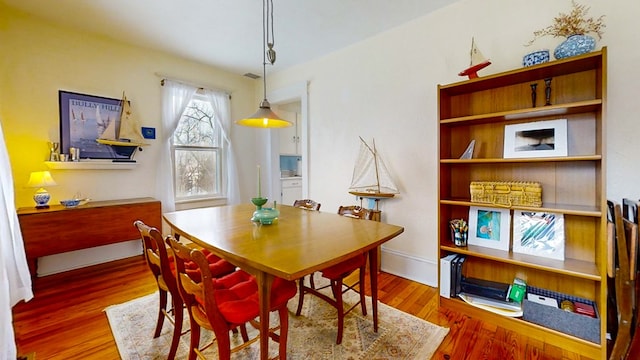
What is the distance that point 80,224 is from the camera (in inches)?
106

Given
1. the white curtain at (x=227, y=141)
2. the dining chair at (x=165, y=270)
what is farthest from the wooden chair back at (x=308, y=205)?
the white curtain at (x=227, y=141)

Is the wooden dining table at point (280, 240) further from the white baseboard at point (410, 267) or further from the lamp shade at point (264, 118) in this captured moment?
the white baseboard at point (410, 267)

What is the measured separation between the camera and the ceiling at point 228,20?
2447 millimetres

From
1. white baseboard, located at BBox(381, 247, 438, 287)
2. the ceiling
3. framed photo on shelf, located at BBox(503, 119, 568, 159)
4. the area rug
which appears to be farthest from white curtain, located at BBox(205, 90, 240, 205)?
framed photo on shelf, located at BBox(503, 119, 568, 159)

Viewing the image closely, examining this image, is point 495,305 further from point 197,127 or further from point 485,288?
point 197,127

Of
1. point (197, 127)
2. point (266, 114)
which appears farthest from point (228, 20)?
point (197, 127)

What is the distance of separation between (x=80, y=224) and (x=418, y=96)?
12.0ft

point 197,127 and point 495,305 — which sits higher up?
point 197,127

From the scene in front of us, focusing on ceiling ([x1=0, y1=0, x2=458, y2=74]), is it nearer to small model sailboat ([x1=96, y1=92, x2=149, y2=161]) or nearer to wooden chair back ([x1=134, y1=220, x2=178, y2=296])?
small model sailboat ([x1=96, y1=92, x2=149, y2=161])

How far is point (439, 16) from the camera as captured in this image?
251cm

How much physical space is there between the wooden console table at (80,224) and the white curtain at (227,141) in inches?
45.9

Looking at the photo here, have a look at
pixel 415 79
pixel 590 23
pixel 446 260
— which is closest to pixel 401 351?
pixel 446 260

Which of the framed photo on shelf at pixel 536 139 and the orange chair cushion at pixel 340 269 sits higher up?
the framed photo on shelf at pixel 536 139

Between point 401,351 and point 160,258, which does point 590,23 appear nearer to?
point 401,351
